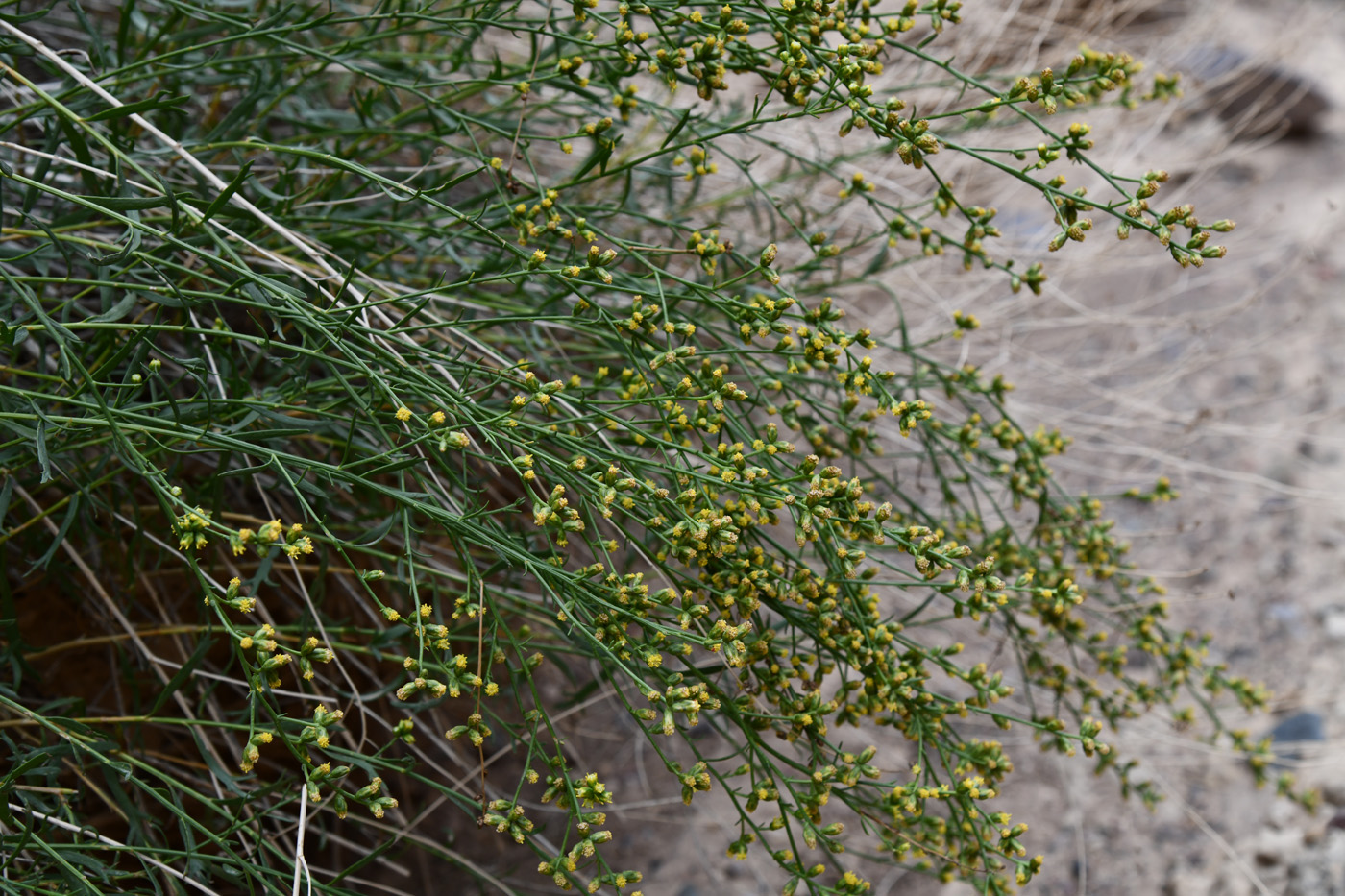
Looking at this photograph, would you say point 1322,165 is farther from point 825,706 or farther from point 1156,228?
point 825,706

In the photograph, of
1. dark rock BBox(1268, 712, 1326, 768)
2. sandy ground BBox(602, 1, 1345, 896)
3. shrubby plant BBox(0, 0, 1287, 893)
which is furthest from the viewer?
dark rock BBox(1268, 712, 1326, 768)

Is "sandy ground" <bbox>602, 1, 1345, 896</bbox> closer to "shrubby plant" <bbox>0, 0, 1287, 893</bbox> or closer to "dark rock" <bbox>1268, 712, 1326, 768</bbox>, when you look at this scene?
"dark rock" <bbox>1268, 712, 1326, 768</bbox>

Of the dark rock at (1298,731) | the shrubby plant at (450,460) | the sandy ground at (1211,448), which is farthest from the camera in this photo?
the dark rock at (1298,731)

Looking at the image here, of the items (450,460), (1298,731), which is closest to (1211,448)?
(1298,731)

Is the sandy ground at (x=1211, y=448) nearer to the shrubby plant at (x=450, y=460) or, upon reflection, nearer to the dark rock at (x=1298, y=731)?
the dark rock at (x=1298, y=731)

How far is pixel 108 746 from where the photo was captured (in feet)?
4.88

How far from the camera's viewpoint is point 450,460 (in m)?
2.01

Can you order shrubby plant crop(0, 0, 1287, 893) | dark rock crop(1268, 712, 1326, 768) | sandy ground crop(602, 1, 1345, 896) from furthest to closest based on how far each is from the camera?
1. dark rock crop(1268, 712, 1326, 768)
2. sandy ground crop(602, 1, 1345, 896)
3. shrubby plant crop(0, 0, 1287, 893)

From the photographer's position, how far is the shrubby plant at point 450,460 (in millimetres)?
1360

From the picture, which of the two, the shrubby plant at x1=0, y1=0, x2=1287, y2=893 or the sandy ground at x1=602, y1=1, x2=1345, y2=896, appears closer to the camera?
the shrubby plant at x1=0, y1=0, x2=1287, y2=893

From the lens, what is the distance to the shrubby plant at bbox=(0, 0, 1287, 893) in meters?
1.36

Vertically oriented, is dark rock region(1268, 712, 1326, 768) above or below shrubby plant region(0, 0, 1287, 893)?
below

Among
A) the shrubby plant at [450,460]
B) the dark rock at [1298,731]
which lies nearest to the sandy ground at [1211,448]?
the dark rock at [1298,731]

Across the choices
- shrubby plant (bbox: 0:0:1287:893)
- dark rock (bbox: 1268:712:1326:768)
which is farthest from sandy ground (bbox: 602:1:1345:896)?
shrubby plant (bbox: 0:0:1287:893)
